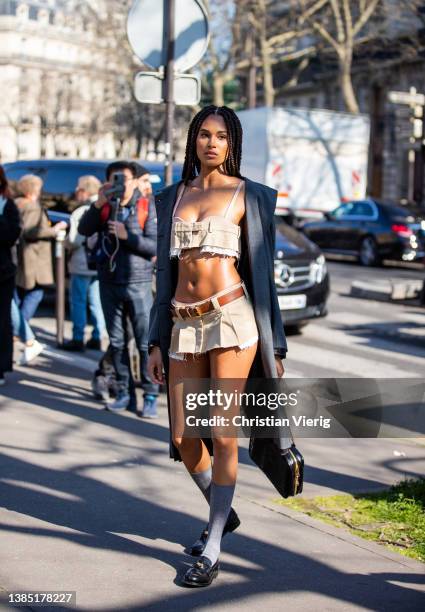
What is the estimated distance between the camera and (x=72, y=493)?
598 cm

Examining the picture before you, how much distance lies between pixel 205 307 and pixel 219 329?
11cm

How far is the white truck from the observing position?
29.0 metres

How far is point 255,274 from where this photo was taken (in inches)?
183

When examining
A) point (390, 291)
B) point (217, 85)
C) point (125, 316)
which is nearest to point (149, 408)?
point (125, 316)

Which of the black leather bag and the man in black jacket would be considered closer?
the black leather bag

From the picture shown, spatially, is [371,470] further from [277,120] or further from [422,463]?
[277,120]

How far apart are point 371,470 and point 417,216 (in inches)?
737

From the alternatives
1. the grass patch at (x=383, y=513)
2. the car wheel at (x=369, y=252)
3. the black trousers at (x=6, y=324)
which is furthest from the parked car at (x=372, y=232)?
the grass patch at (x=383, y=513)

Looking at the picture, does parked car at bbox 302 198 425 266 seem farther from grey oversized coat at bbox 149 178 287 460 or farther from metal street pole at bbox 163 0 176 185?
grey oversized coat at bbox 149 178 287 460

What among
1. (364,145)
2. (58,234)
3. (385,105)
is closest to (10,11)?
(385,105)

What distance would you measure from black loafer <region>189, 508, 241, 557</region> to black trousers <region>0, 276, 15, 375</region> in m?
4.47

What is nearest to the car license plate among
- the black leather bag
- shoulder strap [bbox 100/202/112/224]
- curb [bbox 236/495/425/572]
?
shoulder strap [bbox 100/202/112/224]

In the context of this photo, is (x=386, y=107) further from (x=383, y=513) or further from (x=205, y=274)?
(x=205, y=274)

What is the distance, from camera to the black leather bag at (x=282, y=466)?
459cm
